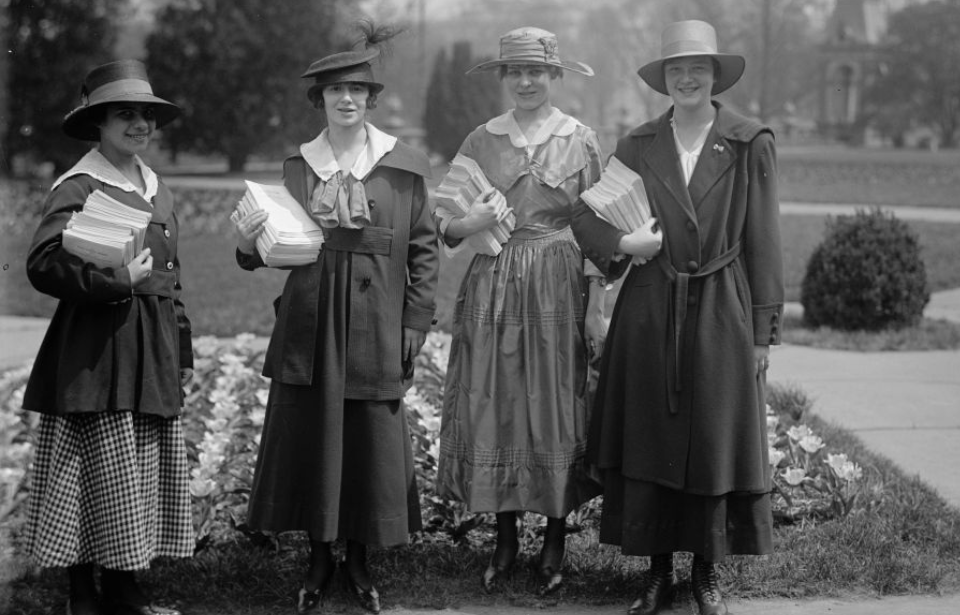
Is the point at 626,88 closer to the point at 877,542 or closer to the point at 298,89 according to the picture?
the point at 298,89

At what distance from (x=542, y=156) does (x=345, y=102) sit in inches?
29.8

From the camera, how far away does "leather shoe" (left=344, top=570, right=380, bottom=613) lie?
4.02 metres

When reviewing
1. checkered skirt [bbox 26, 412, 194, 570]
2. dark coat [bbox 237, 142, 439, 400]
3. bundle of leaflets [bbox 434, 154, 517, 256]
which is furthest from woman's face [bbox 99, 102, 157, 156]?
bundle of leaflets [bbox 434, 154, 517, 256]

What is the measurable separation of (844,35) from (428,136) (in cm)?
1787

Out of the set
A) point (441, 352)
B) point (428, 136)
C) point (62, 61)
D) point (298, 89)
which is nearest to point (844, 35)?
point (428, 136)

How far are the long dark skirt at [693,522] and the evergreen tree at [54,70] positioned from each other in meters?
16.2

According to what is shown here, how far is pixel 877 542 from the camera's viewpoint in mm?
4484

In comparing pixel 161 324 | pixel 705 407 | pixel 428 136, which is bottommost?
pixel 705 407

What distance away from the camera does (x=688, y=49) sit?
12.6 feet

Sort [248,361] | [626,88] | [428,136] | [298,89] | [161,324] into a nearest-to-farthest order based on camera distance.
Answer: [161,324], [248,361], [298,89], [428,136], [626,88]

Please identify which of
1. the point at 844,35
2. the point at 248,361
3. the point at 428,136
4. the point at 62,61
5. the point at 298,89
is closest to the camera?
the point at 248,361

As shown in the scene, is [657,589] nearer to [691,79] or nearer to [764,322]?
[764,322]

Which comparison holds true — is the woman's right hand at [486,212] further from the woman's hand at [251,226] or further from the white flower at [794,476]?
the white flower at [794,476]

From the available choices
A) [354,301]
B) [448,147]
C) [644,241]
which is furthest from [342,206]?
[448,147]
